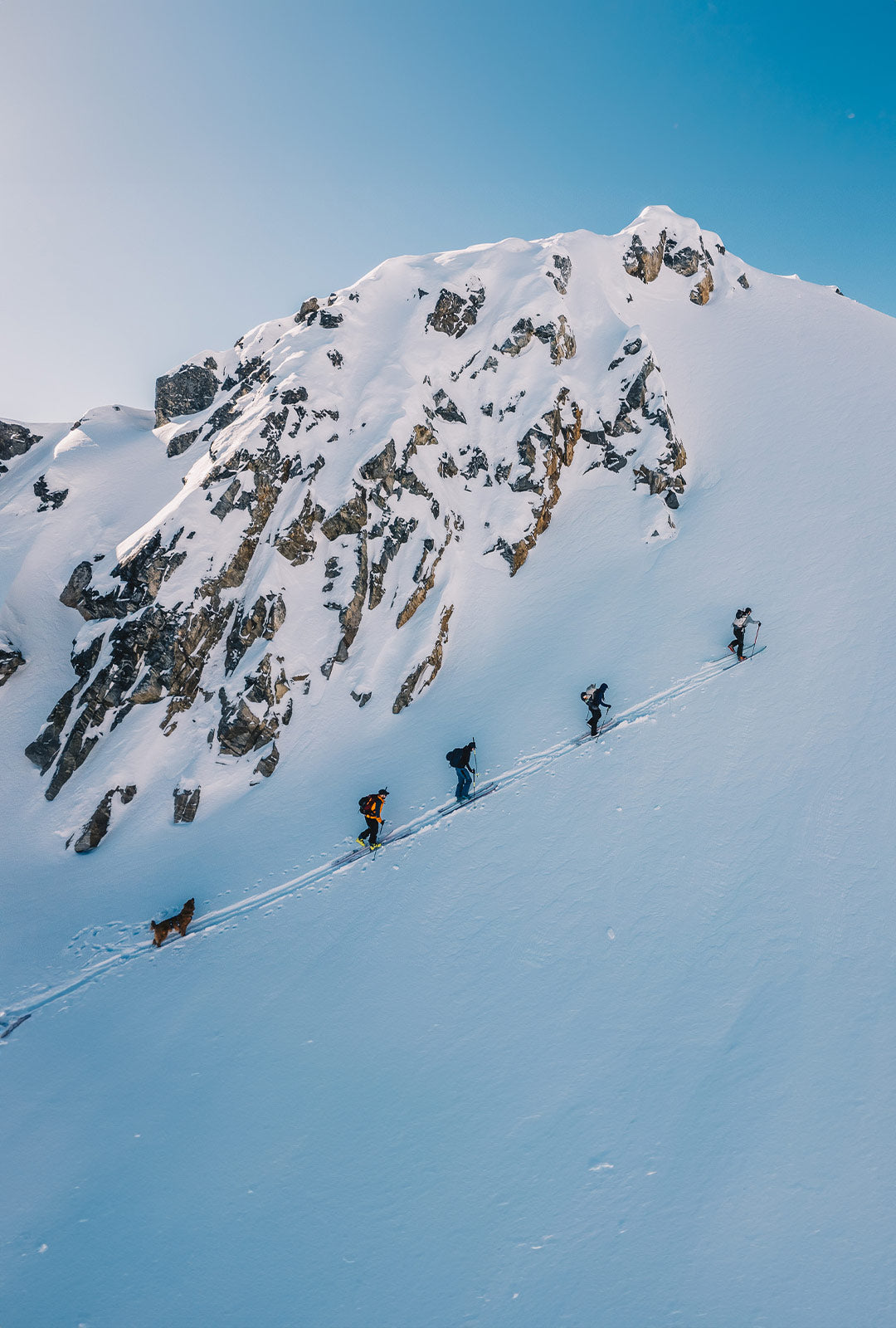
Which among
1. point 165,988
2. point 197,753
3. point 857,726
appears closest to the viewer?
point 165,988

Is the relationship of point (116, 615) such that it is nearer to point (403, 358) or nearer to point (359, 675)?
point (359, 675)

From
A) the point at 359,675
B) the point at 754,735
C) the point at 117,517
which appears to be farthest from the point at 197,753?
the point at 754,735

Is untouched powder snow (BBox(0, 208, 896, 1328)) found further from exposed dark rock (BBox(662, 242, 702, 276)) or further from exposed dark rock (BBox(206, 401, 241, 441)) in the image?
exposed dark rock (BBox(662, 242, 702, 276))

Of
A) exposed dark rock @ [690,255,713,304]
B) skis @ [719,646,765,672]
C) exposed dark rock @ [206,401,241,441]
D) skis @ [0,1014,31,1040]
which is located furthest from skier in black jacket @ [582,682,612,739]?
exposed dark rock @ [690,255,713,304]

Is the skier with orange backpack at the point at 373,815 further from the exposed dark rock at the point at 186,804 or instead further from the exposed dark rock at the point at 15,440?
the exposed dark rock at the point at 15,440

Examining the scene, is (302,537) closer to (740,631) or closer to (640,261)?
(740,631)
